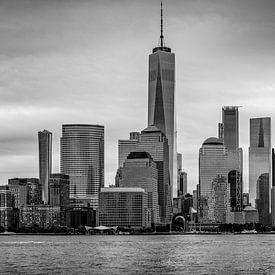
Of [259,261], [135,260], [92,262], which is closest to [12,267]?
[92,262]

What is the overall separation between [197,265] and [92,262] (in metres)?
20.6

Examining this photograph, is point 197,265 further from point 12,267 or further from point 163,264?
point 12,267

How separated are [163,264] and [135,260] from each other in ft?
44.4

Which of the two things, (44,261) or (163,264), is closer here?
(163,264)

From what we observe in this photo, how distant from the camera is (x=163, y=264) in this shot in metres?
151

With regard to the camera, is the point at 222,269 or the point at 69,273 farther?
the point at 222,269

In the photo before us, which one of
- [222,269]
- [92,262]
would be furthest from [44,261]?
[222,269]

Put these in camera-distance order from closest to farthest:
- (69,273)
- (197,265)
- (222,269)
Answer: (69,273) < (222,269) < (197,265)

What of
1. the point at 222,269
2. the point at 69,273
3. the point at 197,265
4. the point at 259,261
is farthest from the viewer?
the point at 259,261

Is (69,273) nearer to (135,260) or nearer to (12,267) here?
(12,267)

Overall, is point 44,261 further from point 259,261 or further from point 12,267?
point 259,261

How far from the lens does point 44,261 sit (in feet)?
530

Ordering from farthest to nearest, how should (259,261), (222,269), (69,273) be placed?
(259,261), (222,269), (69,273)

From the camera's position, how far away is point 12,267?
144m
